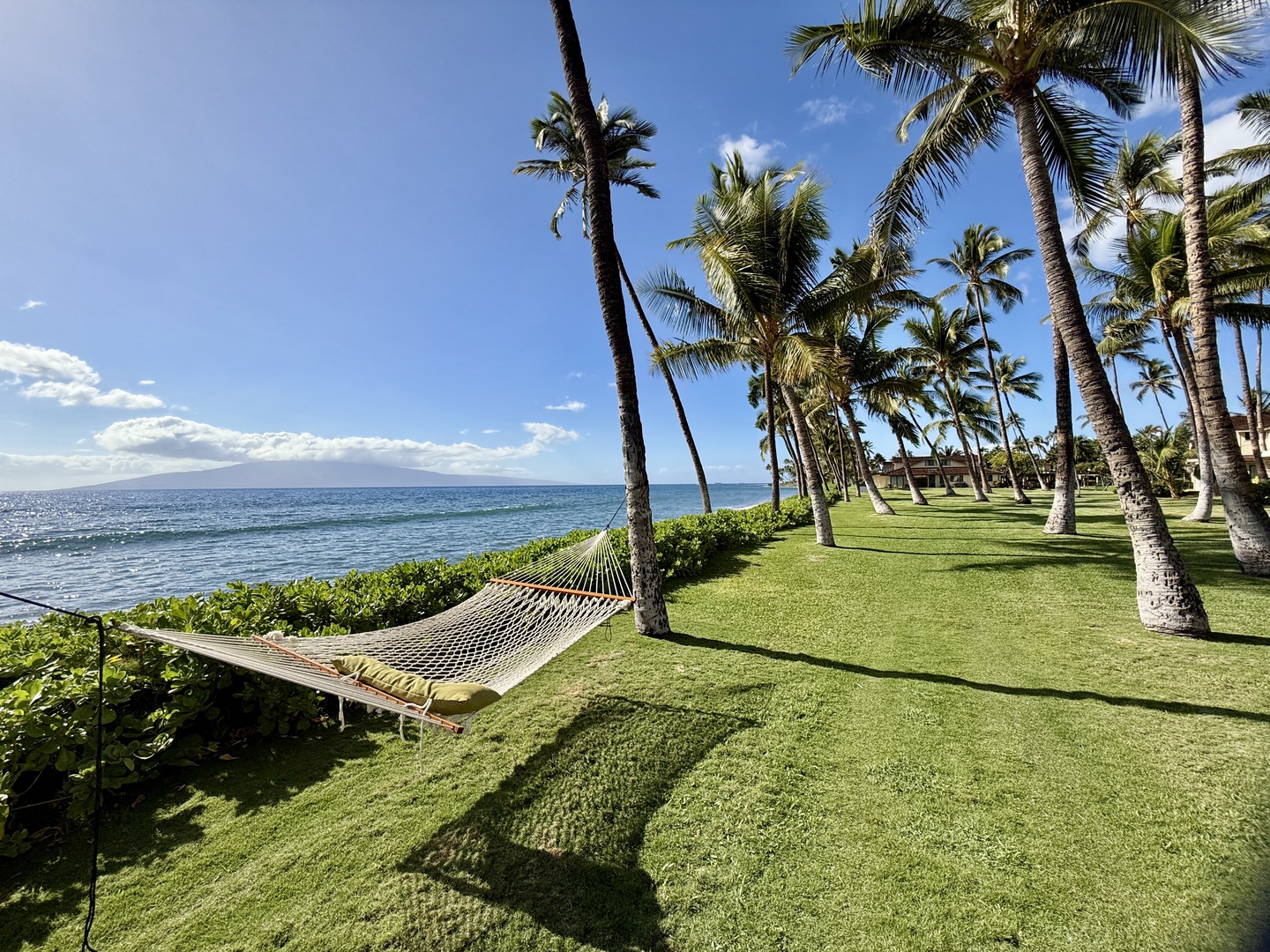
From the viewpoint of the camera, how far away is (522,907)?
166 cm

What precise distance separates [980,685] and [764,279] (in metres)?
6.19

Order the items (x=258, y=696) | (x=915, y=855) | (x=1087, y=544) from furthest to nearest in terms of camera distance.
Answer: (x=1087, y=544)
(x=258, y=696)
(x=915, y=855)

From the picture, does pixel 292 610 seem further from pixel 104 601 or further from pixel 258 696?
pixel 104 601

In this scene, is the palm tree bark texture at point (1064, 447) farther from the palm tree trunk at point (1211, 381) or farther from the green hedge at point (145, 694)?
the green hedge at point (145, 694)

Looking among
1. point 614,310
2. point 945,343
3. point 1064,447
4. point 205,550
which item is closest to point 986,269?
point 945,343

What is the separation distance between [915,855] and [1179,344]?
12259 mm

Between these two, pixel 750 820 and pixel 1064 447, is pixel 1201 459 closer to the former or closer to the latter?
pixel 1064 447

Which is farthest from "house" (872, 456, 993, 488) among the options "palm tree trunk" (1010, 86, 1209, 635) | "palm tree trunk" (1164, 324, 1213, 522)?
"palm tree trunk" (1010, 86, 1209, 635)

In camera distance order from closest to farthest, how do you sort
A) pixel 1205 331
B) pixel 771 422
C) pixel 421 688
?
pixel 421 688
pixel 1205 331
pixel 771 422

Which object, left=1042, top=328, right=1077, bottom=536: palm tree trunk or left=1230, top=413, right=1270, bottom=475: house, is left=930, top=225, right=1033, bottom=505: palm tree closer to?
left=1042, top=328, right=1077, bottom=536: palm tree trunk

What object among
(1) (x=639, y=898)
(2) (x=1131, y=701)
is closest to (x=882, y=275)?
(2) (x=1131, y=701)

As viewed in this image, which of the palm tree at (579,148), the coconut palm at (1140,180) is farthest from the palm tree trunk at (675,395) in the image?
the coconut palm at (1140,180)

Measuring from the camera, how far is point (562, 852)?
6.26 ft

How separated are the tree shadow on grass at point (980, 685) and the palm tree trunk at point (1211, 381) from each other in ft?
10.9
